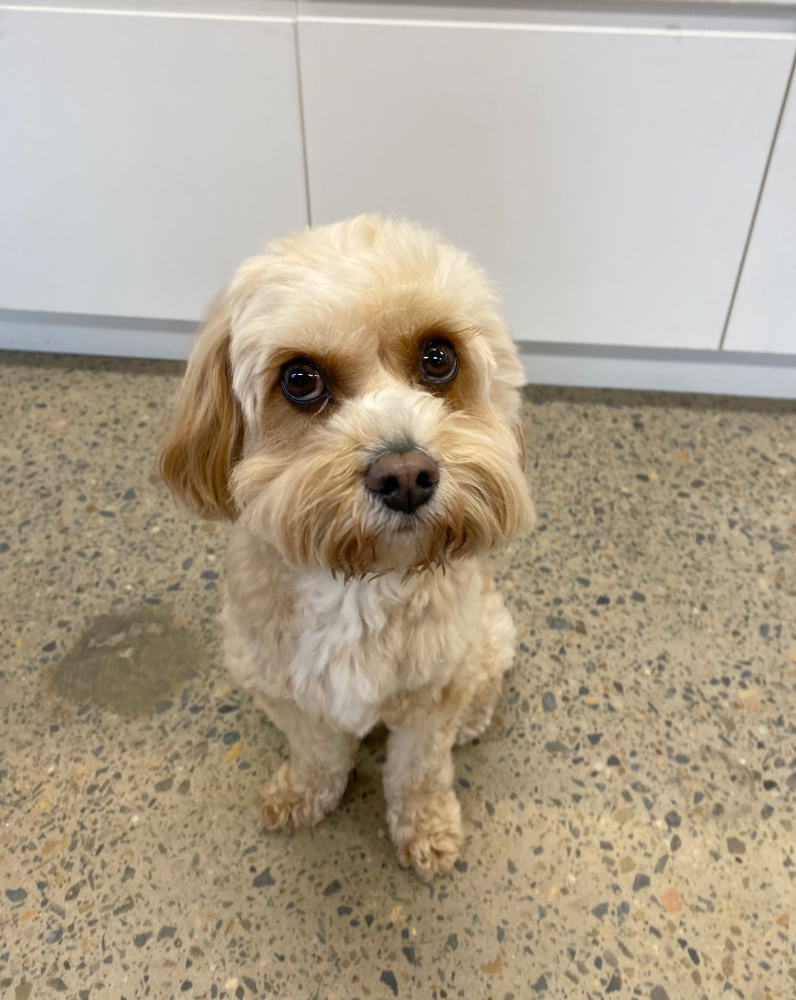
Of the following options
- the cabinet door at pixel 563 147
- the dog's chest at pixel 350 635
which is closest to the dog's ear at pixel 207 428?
the dog's chest at pixel 350 635

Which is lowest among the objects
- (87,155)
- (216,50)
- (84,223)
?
(84,223)

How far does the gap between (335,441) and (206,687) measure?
0.80 meters

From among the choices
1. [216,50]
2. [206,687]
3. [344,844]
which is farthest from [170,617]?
[216,50]

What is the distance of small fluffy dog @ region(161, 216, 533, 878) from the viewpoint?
78 centimetres

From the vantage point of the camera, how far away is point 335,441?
31.7 inches

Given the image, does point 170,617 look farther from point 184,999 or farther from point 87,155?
point 87,155

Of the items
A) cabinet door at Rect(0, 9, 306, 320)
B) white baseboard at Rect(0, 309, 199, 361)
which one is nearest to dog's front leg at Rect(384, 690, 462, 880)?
cabinet door at Rect(0, 9, 306, 320)

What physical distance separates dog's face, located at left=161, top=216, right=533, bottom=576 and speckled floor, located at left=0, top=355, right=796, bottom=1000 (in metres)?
0.62

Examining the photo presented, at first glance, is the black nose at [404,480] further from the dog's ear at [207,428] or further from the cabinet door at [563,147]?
the cabinet door at [563,147]

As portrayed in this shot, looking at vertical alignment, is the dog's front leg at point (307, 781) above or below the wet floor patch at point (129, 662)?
above

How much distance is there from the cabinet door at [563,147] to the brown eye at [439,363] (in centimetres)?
93

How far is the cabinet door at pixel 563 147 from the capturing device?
1.51 metres

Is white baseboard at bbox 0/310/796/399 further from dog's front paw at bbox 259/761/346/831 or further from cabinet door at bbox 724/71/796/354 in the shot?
dog's front paw at bbox 259/761/346/831

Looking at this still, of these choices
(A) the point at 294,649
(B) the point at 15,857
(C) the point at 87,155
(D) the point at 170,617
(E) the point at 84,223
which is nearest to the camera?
(A) the point at 294,649
